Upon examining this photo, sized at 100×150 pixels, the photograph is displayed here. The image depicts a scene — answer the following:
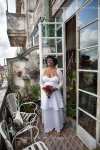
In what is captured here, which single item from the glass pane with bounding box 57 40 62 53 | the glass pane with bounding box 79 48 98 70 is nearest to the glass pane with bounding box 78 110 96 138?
the glass pane with bounding box 79 48 98 70

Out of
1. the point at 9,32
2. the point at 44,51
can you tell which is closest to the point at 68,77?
the point at 44,51

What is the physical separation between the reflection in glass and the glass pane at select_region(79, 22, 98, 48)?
114 cm

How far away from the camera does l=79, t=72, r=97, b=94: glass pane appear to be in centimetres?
261

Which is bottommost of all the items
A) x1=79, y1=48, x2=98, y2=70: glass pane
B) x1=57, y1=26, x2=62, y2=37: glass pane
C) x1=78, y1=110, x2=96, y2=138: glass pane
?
x1=78, y1=110, x2=96, y2=138: glass pane

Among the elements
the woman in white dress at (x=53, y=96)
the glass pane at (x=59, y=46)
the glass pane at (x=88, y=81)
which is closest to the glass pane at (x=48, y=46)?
the glass pane at (x=59, y=46)

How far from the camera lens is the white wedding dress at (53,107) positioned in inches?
132

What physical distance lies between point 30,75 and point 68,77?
1.41 meters

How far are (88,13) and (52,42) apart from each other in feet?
4.90

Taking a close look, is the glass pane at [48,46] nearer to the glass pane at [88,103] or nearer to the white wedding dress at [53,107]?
the white wedding dress at [53,107]

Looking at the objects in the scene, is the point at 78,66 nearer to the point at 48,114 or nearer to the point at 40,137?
the point at 48,114

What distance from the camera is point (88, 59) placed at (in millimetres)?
2791

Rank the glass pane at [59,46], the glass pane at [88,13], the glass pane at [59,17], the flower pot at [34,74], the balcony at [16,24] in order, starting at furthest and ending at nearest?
the balcony at [16,24], the flower pot at [34,74], the glass pane at [59,17], the glass pane at [59,46], the glass pane at [88,13]

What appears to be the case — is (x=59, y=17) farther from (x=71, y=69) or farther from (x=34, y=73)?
(x=34, y=73)

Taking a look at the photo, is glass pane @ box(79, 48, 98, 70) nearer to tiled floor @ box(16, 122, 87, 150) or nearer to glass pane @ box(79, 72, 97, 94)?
glass pane @ box(79, 72, 97, 94)
